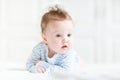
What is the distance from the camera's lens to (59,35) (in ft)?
3.88

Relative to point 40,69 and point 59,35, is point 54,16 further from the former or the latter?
point 40,69

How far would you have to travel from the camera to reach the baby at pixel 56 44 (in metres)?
1.17

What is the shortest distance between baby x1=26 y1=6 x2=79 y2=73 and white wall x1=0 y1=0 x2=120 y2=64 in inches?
82.3

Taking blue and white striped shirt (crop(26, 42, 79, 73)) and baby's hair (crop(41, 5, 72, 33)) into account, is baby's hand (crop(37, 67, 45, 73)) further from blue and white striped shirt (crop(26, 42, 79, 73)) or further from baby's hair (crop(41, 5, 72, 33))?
baby's hair (crop(41, 5, 72, 33))

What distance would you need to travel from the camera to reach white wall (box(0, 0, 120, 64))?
341cm

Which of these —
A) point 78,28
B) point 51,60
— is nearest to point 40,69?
point 51,60

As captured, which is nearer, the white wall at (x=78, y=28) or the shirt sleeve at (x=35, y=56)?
the shirt sleeve at (x=35, y=56)

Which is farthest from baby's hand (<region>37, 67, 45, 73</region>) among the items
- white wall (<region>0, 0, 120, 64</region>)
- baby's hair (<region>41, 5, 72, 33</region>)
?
white wall (<region>0, 0, 120, 64</region>)

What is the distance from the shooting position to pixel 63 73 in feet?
2.09

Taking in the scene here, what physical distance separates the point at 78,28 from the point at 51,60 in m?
2.31

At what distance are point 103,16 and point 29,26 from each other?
2.79ft

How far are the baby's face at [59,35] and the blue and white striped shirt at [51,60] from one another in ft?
0.09

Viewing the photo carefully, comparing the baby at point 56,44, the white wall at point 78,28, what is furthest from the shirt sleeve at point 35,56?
the white wall at point 78,28

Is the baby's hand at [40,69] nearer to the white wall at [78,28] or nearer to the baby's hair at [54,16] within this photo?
the baby's hair at [54,16]
